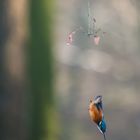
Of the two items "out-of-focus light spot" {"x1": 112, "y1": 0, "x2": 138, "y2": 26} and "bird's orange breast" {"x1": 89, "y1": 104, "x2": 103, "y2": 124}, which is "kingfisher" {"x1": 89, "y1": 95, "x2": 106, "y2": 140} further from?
"out-of-focus light spot" {"x1": 112, "y1": 0, "x2": 138, "y2": 26}

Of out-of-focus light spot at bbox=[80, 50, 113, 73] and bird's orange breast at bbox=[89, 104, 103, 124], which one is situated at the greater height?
out-of-focus light spot at bbox=[80, 50, 113, 73]

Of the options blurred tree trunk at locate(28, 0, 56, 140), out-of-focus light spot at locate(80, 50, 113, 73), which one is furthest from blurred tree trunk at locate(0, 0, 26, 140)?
out-of-focus light spot at locate(80, 50, 113, 73)

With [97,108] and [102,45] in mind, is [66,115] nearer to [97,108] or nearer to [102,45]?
[97,108]

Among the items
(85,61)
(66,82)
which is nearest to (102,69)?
(85,61)

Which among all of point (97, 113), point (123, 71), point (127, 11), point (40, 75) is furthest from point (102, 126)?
point (127, 11)

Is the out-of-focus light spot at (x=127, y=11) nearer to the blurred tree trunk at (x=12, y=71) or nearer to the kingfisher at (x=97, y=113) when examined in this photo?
the kingfisher at (x=97, y=113)

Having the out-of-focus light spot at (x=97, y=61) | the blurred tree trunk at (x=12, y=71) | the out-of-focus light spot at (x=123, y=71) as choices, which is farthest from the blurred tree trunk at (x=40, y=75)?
the out-of-focus light spot at (x=123, y=71)
